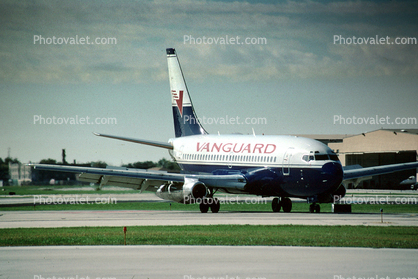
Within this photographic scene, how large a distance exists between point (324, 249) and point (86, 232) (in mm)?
11685

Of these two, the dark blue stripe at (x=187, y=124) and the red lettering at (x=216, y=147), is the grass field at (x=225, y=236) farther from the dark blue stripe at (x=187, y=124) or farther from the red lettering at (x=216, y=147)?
the dark blue stripe at (x=187, y=124)

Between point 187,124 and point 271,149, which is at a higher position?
point 187,124

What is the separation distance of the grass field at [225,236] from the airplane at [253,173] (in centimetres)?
1027

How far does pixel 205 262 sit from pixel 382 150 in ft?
285

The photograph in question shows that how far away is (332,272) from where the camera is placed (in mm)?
16828

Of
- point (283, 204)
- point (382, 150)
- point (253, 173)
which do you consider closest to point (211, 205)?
point (253, 173)

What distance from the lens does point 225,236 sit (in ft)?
85.4

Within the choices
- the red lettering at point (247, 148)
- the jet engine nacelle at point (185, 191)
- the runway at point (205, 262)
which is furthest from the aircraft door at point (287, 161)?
the runway at point (205, 262)

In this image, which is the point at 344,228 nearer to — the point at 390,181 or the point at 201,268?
the point at 201,268

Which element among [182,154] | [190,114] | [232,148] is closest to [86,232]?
[232,148]

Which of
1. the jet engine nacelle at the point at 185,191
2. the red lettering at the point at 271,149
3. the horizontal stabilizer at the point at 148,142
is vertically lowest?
the jet engine nacelle at the point at 185,191

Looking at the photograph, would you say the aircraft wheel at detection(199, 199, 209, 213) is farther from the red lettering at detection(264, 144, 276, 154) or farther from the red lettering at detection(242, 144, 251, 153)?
the red lettering at detection(264, 144, 276, 154)

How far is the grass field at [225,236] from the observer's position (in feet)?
78.3

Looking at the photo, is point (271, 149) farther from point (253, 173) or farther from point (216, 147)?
point (216, 147)
